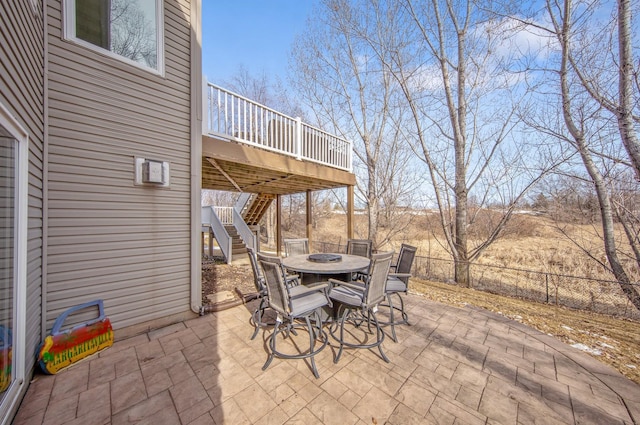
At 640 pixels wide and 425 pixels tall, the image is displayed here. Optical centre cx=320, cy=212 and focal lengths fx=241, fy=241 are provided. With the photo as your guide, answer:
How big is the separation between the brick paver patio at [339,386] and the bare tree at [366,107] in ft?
21.6

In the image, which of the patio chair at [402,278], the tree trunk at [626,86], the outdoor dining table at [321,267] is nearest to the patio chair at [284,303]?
the outdoor dining table at [321,267]

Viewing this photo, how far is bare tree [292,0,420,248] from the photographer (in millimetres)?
9047

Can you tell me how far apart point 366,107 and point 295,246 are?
23.1 ft

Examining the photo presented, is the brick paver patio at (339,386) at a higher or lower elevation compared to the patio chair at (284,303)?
Result: lower

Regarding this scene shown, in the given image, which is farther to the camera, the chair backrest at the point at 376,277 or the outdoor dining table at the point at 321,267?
the outdoor dining table at the point at 321,267

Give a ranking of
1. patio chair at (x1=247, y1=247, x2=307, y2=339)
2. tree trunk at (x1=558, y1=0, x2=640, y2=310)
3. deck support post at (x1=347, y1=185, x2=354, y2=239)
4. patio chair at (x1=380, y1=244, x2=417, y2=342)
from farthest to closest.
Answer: deck support post at (x1=347, y1=185, x2=354, y2=239) < tree trunk at (x1=558, y1=0, x2=640, y2=310) < patio chair at (x1=380, y1=244, x2=417, y2=342) < patio chair at (x1=247, y1=247, x2=307, y2=339)

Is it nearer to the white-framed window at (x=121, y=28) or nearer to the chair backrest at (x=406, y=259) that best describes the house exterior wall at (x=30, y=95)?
the white-framed window at (x=121, y=28)

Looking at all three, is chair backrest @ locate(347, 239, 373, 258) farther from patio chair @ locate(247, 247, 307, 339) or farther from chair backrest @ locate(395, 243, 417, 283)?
patio chair @ locate(247, 247, 307, 339)

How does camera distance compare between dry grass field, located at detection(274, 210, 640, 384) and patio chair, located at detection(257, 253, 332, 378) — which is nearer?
patio chair, located at detection(257, 253, 332, 378)

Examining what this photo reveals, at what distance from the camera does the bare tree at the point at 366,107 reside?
9047mm

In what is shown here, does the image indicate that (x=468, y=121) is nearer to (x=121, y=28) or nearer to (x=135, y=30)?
(x=135, y=30)

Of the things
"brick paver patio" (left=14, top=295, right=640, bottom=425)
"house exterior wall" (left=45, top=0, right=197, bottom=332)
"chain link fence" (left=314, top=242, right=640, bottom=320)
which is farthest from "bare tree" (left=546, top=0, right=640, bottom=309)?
"house exterior wall" (left=45, top=0, right=197, bottom=332)

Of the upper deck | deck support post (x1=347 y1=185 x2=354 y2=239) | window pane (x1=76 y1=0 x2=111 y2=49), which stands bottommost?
deck support post (x1=347 y1=185 x2=354 y2=239)

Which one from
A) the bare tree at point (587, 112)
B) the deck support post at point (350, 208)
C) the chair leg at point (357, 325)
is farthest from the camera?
the deck support post at point (350, 208)
